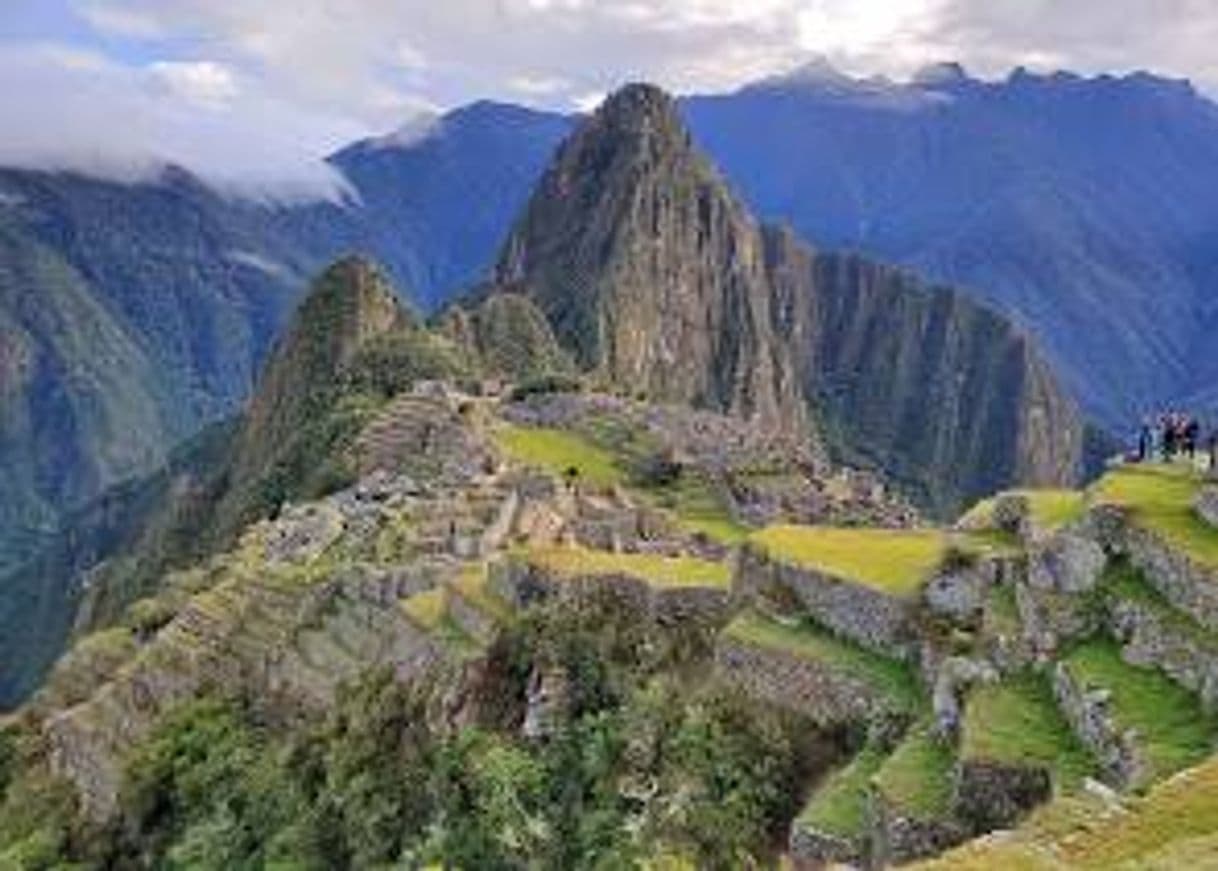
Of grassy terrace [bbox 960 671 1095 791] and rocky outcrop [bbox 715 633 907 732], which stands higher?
grassy terrace [bbox 960 671 1095 791]

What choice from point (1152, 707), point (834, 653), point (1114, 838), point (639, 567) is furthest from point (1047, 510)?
point (1114, 838)

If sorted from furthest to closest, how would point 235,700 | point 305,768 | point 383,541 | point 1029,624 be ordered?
point 383,541
point 235,700
point 305,768
point 1029,624

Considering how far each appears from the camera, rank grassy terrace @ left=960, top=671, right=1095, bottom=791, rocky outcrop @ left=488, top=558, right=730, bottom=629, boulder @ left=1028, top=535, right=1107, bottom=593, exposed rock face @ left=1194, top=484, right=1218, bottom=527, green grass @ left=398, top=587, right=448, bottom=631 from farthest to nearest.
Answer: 1. green grass @ left=398, top=587, right=448, bottom=631
2. rocky outcrop @ left=488, top=558, right=730, bottom=629
3. exposed rock face @ left=1194, top=484, right=1218, bottom=527
4. boulder @ left=1028, top=535, right=1107, bottom=593
5. grassy terrace @ left=960, top=671, right=1095, bottom=791

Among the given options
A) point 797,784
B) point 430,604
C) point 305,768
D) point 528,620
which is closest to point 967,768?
point 797,784

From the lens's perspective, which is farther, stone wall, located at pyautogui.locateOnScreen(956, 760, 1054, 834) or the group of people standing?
the group of people standing

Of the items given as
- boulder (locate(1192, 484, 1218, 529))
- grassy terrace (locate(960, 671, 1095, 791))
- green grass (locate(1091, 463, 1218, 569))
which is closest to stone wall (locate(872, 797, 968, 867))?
grassy terrace (locate(960, 671, 1095, 791))

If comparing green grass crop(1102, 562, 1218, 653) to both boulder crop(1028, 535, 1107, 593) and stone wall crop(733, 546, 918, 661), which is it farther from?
stone wall crop(733, 546, 918, 661)

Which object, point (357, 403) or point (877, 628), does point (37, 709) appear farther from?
point (357, 403)

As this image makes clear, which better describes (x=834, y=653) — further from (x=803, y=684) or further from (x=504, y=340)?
(x=504, y=340)
